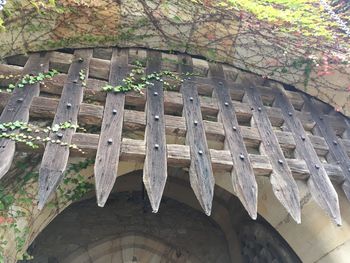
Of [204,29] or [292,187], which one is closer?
[292,187]

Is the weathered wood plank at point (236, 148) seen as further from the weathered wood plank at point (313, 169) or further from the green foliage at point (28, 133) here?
the green foliage at point (28, 133)

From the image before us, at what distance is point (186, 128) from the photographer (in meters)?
1.72

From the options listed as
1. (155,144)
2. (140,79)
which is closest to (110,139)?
(155,144)

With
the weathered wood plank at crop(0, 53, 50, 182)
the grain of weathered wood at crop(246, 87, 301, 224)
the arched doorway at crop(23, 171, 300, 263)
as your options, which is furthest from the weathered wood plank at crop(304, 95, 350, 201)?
the weathered wood plank at crop(0, 53, 50, 182)

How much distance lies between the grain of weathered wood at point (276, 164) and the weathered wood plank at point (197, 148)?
0.33m

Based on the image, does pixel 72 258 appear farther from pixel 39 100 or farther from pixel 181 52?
pixel 181 52

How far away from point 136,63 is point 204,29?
52 cm

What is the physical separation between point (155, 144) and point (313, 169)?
85 cm

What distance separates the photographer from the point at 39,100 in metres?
1.63

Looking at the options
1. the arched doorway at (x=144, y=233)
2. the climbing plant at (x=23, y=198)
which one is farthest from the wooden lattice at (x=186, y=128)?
the arched doorway at (x=144, y=233)

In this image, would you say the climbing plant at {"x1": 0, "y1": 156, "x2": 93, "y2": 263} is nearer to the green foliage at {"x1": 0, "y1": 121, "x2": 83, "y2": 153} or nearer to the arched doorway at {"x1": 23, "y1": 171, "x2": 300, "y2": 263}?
the green foliage at {"x1": 0, "y1": 121, "x2": 83, "y2": 153}

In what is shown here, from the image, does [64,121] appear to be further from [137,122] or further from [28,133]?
[137,122]

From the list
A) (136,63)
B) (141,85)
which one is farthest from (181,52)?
(141,85)

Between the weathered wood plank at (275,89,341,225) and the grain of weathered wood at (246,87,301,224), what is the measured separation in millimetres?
157
